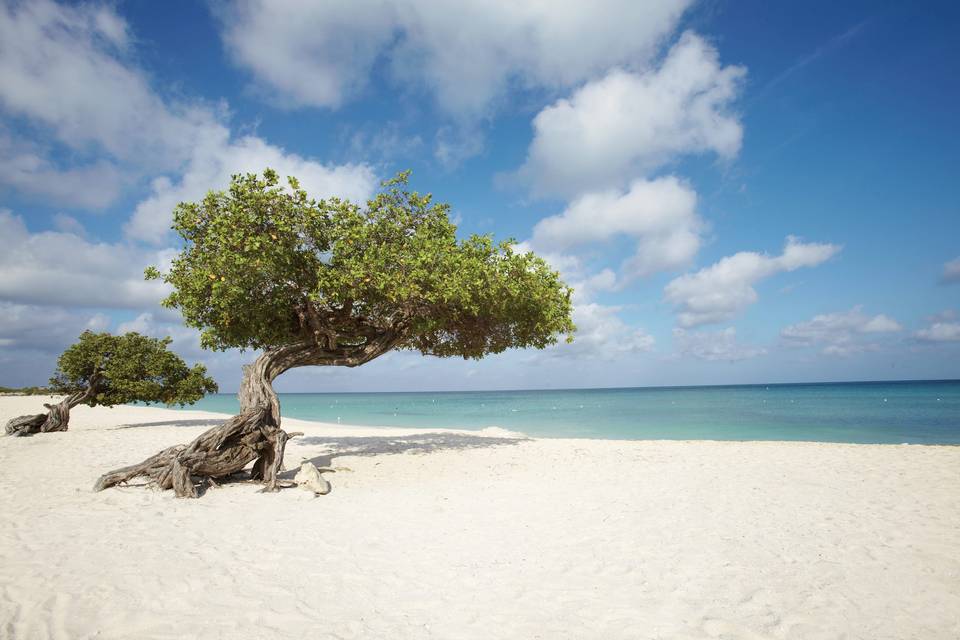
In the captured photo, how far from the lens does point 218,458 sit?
11281mm

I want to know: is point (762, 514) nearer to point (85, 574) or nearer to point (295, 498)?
point (295, 498)

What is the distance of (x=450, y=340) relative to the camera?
17.3m

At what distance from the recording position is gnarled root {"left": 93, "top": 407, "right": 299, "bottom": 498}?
10.5 metres

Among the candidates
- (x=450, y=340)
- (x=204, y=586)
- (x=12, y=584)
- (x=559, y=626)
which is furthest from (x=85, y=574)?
(x=450, y=340)

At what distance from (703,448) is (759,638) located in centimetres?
1361

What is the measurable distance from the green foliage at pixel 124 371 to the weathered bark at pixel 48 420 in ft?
1.82

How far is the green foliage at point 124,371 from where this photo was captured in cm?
2339

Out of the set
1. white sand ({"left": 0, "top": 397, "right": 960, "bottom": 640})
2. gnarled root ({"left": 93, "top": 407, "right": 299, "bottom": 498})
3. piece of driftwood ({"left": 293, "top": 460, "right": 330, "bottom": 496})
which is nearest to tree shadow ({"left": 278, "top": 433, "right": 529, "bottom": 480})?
gnarled root ({"left": 93, "top": 407, "right": 299, "bottom": 498})

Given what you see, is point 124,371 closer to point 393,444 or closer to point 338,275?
point 393,444

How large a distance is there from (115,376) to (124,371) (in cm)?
42

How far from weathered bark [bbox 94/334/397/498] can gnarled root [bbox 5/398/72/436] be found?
15768mm

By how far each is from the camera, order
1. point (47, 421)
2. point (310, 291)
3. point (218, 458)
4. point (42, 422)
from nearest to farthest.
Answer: point (218, 458) → point (310, 291) → point (42, 422) → point (47, 421)

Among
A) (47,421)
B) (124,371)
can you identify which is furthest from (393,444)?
(47,421)

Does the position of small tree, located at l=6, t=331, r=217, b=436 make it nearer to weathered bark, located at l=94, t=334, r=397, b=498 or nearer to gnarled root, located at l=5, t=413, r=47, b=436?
gnarled root, located at l=5, t=413, r=47, b=436
